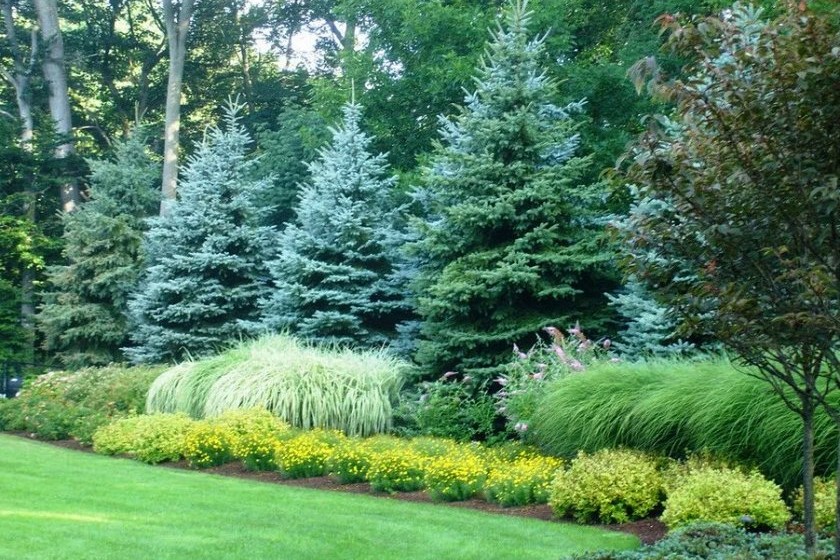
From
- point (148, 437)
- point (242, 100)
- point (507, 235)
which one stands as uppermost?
point (242, 100)

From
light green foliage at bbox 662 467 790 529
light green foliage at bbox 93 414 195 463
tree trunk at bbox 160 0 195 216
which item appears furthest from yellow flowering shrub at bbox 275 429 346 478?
tree trunk at bbox 160 0 195 216

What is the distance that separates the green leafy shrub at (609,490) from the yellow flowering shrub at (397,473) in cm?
197

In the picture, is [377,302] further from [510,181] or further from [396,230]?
[510,181]

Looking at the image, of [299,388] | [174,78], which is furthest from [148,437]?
[174,78]

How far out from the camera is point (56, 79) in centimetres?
2888

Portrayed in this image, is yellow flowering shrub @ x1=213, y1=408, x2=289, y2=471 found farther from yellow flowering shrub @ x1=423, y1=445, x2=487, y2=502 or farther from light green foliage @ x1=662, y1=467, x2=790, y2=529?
light green foliage @ x1=662, y1=467, x2=790, y2=529

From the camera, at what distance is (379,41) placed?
72.7ft

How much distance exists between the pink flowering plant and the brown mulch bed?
1679mm

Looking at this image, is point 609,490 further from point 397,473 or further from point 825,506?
point 397,473

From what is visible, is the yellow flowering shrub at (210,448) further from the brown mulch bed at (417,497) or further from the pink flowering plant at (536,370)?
the pink flowering plant at (536,370)

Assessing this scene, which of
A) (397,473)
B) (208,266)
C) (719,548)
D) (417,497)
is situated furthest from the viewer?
(208,266)

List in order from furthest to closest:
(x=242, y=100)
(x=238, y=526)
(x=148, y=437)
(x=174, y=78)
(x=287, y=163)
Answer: (x=242, y=100), (x=174, y=78), (x=287, y=163), (x=148, y=437), (x=238, y=526)

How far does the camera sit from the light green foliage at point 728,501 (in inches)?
290

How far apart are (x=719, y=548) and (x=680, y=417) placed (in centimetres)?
295
